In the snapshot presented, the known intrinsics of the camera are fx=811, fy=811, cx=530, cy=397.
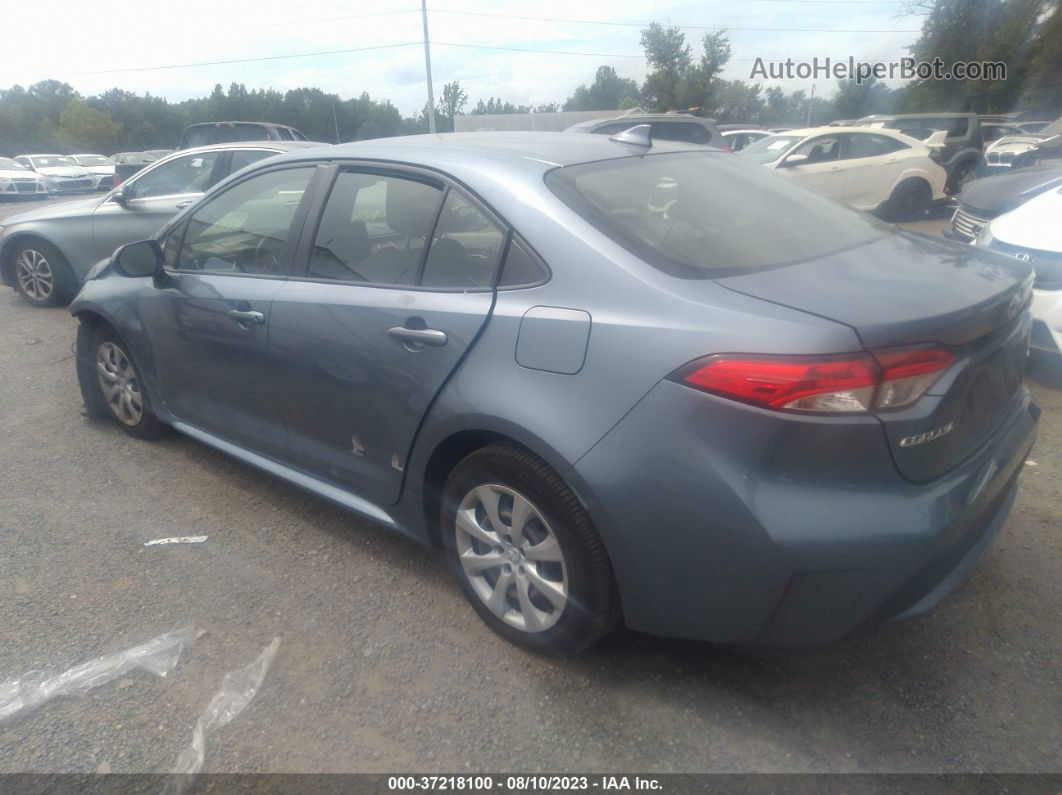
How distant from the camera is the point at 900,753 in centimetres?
224

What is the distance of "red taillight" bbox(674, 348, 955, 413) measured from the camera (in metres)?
2.00

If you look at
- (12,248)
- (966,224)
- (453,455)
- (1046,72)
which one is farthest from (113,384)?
(1046,72)

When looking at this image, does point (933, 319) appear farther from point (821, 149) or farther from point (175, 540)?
point (821, 149)

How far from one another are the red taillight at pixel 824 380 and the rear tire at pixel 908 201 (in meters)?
11.7

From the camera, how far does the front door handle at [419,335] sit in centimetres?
266

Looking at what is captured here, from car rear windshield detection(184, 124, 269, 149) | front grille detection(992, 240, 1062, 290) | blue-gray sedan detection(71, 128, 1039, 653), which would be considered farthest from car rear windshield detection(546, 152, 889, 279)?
car rear windshield detection(184, 124, 269, 149)

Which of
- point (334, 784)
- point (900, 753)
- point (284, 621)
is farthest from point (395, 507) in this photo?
point (900, 753)

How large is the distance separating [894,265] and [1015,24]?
38.4m

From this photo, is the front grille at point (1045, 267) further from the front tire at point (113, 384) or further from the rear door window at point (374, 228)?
the front tire at point (113, 384)

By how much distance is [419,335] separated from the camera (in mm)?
2703

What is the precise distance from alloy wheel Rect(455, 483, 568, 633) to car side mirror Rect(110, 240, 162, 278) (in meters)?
2.13

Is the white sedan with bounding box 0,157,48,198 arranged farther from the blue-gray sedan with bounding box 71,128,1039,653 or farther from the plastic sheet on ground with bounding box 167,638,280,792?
→ the plastic sheet on ground with bounding box 167,638,280,792

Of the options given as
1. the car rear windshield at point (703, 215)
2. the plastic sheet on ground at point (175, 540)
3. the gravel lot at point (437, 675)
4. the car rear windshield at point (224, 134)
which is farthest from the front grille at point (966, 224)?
the car rear windshield at point (224, 134)

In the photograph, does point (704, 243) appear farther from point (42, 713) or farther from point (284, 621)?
point (42, 713)
